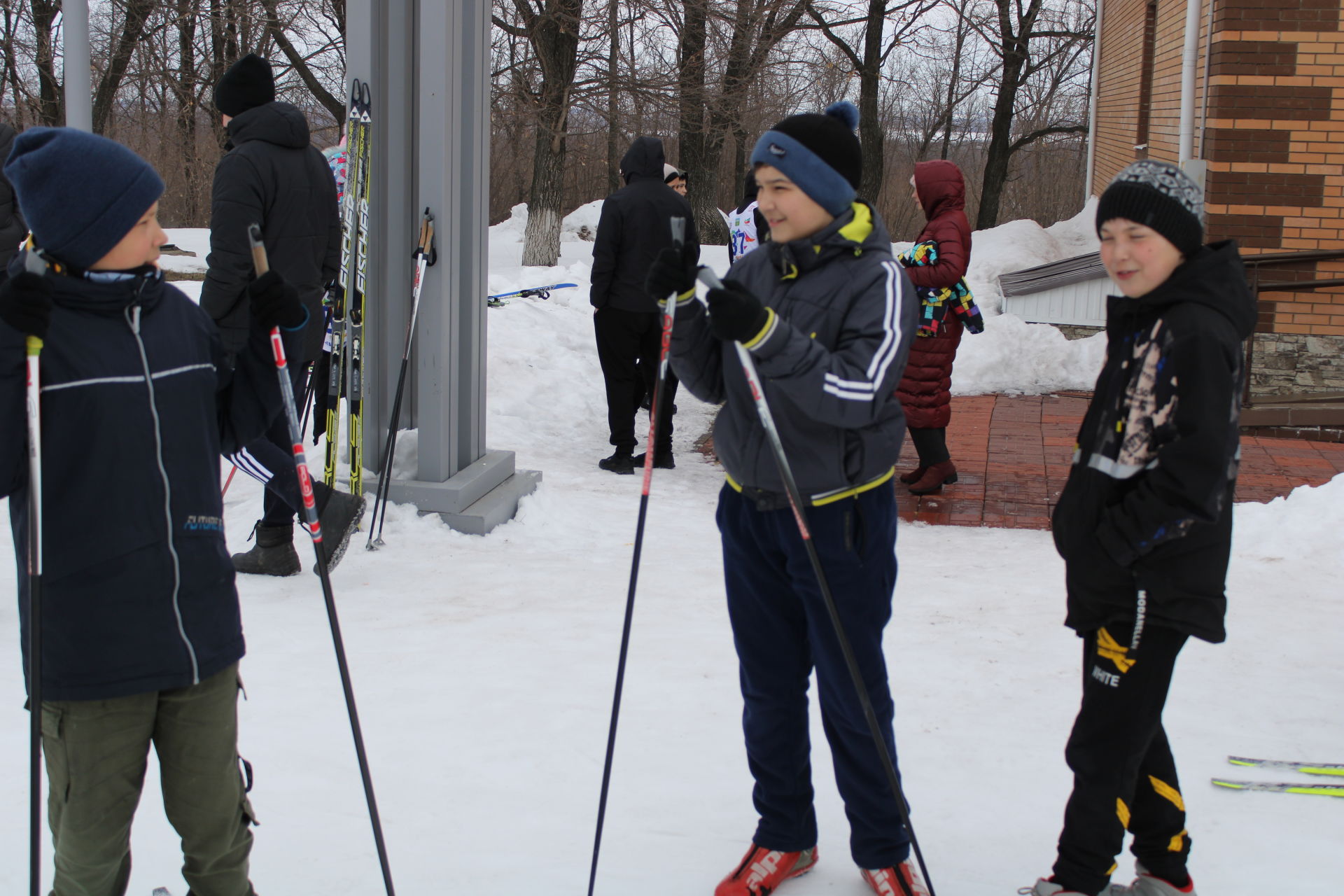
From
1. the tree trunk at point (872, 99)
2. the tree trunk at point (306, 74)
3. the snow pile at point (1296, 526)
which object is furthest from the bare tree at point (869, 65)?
the snow pile at point (1296, 526)

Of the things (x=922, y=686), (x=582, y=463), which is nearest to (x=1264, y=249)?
(x=582, y=463)

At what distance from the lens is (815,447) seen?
2.64 meters

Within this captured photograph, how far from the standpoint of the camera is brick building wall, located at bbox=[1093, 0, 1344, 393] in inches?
342

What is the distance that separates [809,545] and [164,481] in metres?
1.26

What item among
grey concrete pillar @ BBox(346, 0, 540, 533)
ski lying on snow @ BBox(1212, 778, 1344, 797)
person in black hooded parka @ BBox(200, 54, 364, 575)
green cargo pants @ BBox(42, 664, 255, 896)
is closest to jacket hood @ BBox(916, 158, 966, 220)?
grey concrete pillar @ BBox(346, 0, 540, 533)

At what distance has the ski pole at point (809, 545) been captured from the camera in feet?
8.23

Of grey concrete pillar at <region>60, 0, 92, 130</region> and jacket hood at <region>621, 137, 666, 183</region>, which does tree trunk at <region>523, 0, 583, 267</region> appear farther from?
grey concrete pillar at <region>60, 0, 92, 130</region>

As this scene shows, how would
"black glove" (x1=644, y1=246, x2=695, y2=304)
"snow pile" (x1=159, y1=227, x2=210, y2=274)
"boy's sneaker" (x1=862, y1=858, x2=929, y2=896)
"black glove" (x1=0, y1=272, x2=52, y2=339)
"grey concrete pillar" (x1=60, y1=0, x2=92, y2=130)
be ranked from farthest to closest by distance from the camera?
"snow pile" (x1=159, y1=227, x2=210, y2=274) < "grey concrete pillar" (x1=60, y1=0, x2=92, y2=130) < "boy's sneaker" (x1=862, y1=858, x2=929, y2=896) < "black glove" (x1=644, y1=246, x2=695, y2=304) < "black glove" (x1=0, y1=272, x2=52, y2=339)

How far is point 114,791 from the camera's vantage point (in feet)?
7.38

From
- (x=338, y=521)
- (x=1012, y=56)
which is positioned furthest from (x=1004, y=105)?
(x=338, y=521)

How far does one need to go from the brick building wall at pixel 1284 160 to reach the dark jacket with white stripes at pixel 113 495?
8450mm

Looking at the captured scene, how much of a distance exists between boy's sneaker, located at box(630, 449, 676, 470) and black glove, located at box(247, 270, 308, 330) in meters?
4.91

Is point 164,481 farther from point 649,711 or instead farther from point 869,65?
point 869,65

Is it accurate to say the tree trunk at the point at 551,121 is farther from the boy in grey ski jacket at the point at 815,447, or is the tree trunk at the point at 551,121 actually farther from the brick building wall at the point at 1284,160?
the boy in grey ski jacket at the point at 815,447
